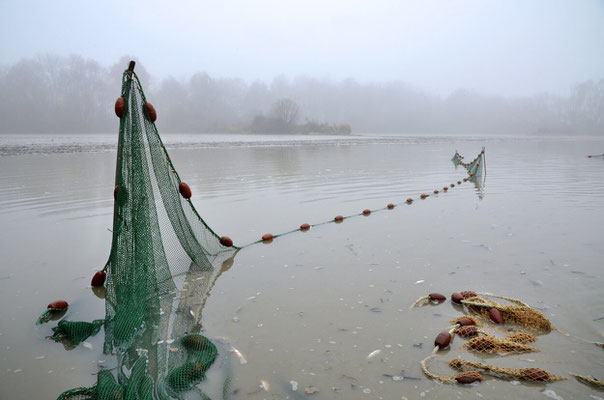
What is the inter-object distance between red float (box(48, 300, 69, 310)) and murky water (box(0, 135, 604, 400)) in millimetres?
143

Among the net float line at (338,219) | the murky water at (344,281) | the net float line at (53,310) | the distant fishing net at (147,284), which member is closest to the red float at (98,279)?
the murky water at (344,281)

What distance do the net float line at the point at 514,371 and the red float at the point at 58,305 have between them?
164 inches

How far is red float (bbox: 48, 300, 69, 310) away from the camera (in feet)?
14.6

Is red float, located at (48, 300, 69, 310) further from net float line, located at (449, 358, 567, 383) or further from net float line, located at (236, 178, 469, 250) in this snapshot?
net float line, located at (449, 358, 567, 383)

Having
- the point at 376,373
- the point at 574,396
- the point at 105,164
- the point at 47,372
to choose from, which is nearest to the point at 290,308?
the point at 376,373

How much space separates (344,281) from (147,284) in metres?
2.43

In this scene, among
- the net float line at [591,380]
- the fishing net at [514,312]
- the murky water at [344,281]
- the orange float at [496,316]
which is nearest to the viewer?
the net float line at [591,380]

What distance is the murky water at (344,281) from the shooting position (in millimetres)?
3338

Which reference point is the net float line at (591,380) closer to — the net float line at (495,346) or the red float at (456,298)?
the net float line at (495,346)

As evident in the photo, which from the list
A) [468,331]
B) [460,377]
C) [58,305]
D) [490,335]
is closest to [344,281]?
[468,331]

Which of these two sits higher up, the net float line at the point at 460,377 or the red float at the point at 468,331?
the red float at the point at 468,331

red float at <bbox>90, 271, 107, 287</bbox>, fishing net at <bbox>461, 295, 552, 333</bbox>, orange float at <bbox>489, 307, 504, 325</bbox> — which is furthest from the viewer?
red float at <bbox>90, 271, 107, 287</bbox>

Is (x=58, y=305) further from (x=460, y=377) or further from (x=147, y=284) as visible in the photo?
(x=460, y=377)

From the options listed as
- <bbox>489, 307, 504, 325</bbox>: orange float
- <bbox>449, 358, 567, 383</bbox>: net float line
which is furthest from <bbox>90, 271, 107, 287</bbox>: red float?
<bbox>489, 307, 504, 325</bbox>: orange float
